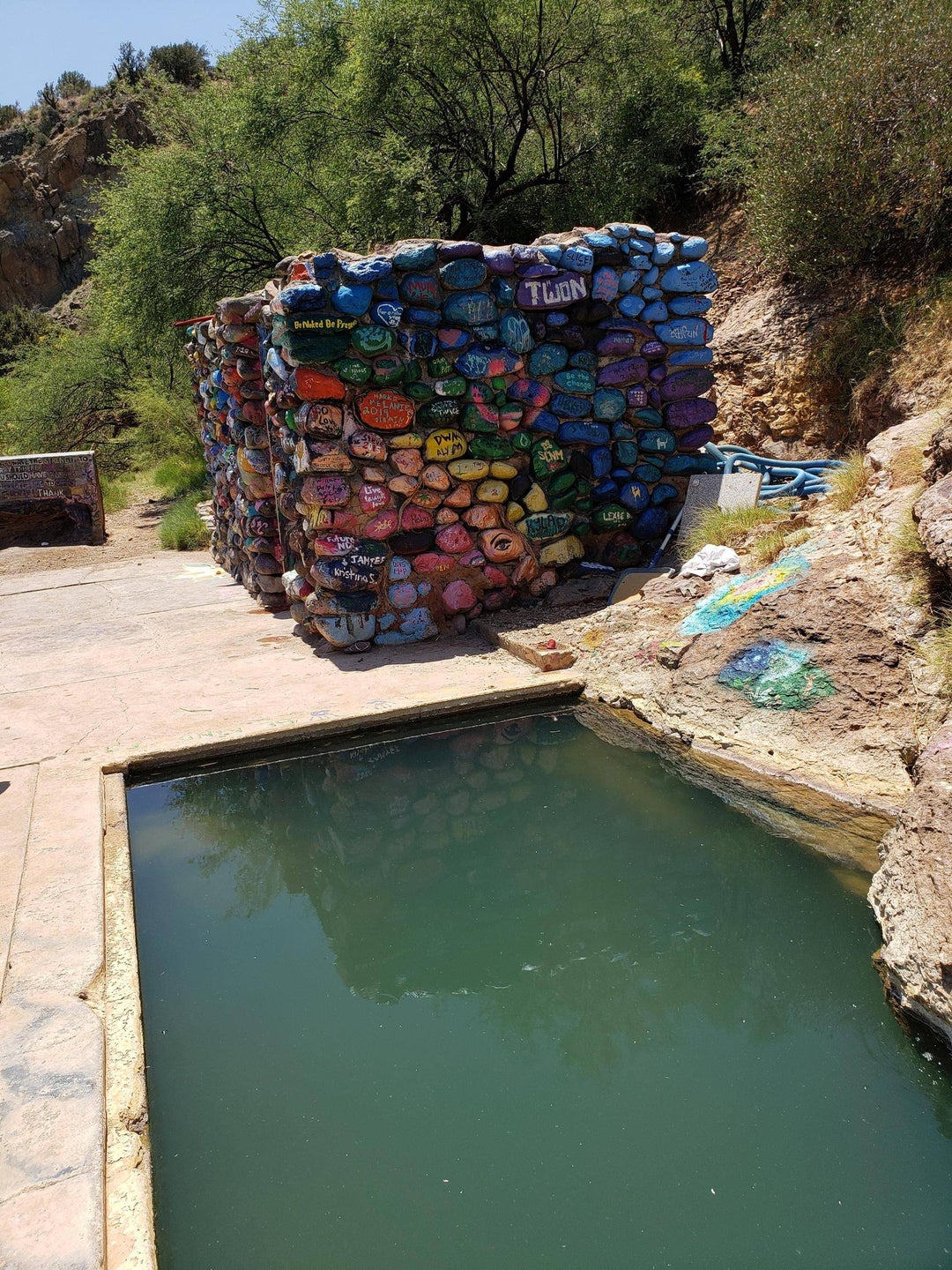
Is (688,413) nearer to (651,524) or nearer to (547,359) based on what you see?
(651,524)

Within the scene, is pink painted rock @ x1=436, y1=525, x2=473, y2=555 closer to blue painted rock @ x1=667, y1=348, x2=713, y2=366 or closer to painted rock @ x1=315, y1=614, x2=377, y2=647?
painted rock @ x1=315, y1=614, x2=377, y2=647

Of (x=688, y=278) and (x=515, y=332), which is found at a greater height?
(x=688, y=278)

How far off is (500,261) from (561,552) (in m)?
2.11

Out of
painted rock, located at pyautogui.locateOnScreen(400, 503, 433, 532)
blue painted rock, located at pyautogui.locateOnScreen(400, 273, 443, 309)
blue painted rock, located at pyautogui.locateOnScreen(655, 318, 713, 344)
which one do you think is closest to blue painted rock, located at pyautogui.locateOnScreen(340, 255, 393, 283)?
blue painted rock, located at pyautogui.locateOnScreen(400, 273, 443, 309)

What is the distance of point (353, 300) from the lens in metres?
5.98

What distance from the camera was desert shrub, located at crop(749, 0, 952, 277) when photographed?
804cm

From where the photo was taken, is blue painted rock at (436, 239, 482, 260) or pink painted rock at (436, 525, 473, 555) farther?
pink painted rock at (436, 525, 473, 555)

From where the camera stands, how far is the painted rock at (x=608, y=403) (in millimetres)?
7031

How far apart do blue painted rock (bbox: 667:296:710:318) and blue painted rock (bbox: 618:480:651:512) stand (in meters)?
1.30

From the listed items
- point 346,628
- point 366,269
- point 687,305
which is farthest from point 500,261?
point 346,628

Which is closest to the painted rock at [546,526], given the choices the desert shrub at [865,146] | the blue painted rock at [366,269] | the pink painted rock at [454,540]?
the pink painted rock at [454,540]

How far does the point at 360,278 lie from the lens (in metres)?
6.02

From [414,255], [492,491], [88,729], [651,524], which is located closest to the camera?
[88,729]

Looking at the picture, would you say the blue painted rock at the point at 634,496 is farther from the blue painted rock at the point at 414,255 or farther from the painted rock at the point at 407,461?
the blue painted rock at the point at 414,255
